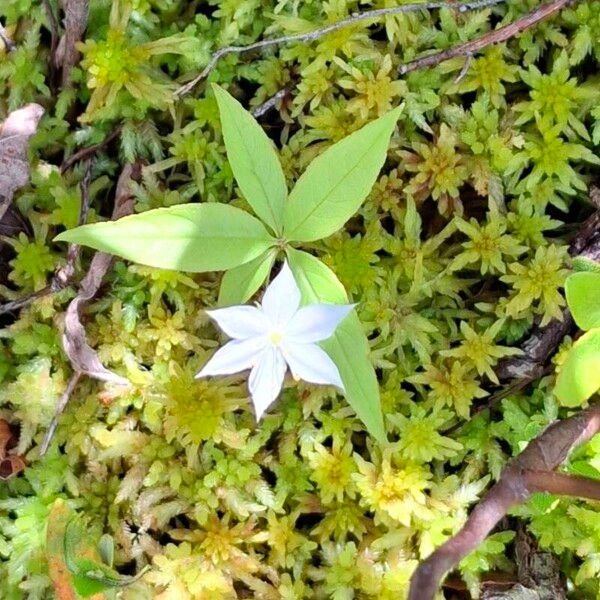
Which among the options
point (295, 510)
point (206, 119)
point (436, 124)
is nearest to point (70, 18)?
point (206, 119)

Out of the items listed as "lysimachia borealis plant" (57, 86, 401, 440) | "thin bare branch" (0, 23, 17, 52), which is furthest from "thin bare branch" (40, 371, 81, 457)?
"thin bare branch" (0, 23, 17, 52)

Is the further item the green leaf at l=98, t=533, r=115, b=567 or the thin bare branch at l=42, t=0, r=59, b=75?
the thin bare branch at l=42, t=0, r=59, b=75

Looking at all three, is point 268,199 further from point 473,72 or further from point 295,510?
point 295,510

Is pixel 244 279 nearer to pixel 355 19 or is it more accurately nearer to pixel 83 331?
pixel 83 331

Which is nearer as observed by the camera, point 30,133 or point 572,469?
point 572,469

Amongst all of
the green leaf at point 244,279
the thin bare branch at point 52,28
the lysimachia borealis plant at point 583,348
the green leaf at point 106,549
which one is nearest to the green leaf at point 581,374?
the lysimachia borealis plant at point 583,348

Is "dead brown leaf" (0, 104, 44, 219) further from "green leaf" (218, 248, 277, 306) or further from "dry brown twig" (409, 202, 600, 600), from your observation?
"dry brown twig" (409, 202, 600, 600)
